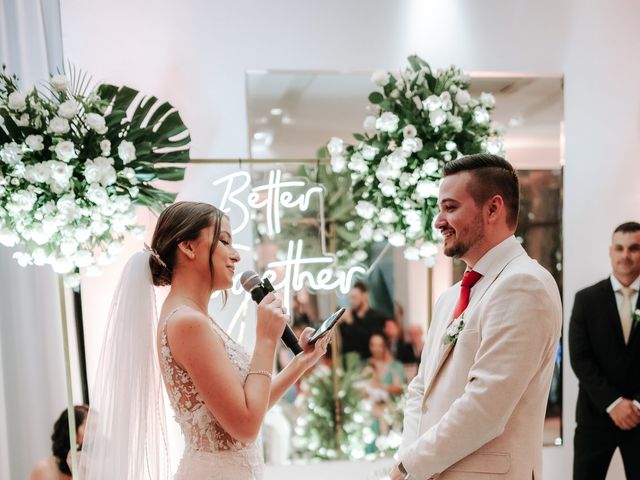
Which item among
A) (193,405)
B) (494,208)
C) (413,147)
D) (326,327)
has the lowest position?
(193,405)

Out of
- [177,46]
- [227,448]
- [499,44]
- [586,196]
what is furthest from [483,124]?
[227,448]

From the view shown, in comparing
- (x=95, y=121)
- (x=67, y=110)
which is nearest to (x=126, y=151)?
(x=95, y=121)

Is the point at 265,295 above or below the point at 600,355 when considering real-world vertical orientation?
above

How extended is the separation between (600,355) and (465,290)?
206cm

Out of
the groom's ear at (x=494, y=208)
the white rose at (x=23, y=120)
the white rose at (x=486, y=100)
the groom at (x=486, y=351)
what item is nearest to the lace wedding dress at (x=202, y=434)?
the groom at (x=486, y=351)

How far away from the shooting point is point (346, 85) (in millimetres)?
3859

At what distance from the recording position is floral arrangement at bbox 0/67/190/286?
9.12ft

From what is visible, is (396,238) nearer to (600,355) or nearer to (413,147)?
(413,147)

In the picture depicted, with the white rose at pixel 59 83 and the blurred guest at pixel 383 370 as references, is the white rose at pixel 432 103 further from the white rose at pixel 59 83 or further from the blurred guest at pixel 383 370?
the white rose at pixel 59 83

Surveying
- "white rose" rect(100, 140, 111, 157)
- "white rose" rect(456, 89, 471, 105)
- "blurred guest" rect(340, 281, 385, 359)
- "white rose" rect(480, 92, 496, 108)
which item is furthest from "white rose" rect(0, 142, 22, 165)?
"white rose" rect(480, 92, 496, 108)

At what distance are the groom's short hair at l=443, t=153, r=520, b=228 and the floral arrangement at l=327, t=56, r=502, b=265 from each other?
3.64 ft

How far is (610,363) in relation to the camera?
3619mm

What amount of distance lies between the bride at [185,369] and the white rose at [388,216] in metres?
1.26

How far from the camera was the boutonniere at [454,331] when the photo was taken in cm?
199
